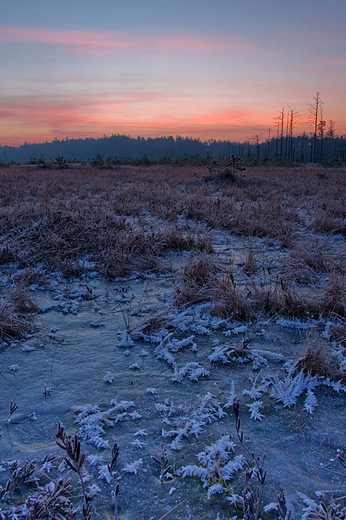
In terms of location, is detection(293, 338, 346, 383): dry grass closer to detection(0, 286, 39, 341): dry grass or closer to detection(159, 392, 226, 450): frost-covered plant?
detection(159, 392, 226, 450): frost-covered plant

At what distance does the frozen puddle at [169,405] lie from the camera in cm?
157

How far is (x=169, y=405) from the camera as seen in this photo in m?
2.14

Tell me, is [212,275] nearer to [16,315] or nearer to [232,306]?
[232,306]

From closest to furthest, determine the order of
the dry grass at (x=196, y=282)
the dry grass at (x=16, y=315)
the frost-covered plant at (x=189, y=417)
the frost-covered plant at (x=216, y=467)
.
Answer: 1. the frost-covered plant at (x=216, y=467)
2. the frost-covered plant at (x=189, y=417)
3. the dry grass at (x=16, y=315)
4. the dry grass at (x=196, y=282)

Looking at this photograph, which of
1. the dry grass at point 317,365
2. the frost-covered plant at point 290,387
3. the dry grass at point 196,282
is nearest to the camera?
the frost-covered plant at point 290,387

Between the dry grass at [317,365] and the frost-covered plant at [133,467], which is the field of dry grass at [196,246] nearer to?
the dry grass at [317,365]

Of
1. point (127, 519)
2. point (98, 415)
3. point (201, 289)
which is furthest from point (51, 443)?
point (201, 289)

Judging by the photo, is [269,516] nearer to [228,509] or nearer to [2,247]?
[228,509]

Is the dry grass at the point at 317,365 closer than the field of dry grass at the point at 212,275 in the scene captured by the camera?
Yes

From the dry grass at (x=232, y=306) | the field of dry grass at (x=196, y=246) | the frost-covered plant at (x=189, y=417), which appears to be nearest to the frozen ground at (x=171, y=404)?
the frost-covered plant at (x=189, y=417)

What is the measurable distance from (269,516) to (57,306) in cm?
285

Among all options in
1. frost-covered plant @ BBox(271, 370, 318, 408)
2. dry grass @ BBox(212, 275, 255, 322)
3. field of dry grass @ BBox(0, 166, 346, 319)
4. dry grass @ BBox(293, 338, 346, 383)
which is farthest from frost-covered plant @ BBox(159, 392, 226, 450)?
field of dry grass @ BBox(0, 166, 346, 319)

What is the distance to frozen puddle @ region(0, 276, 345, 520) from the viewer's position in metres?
1.57

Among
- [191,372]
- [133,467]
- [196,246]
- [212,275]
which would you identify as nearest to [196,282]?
[212,275]
